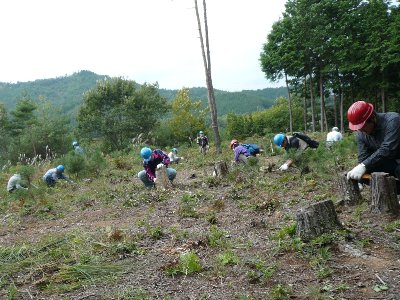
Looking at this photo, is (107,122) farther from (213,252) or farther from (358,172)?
(358,172)

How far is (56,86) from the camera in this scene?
4395 inches

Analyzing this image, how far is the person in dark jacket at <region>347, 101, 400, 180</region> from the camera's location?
12.7ft

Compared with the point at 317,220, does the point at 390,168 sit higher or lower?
higher

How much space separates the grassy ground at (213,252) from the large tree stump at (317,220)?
0.09m

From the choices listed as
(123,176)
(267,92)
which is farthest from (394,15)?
(267,92)

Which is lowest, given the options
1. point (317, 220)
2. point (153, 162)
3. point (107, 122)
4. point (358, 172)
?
point (317, 220)

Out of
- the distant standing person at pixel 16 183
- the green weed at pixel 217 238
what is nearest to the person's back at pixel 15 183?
the distant standing person at pixel 16 183

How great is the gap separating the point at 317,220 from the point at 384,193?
87 centimetres

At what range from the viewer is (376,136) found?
160 inches

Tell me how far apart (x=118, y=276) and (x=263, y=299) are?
4.59 feet

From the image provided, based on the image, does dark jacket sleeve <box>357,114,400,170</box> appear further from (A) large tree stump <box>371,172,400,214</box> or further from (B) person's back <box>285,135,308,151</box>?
(B) person's back <box>285,135,308,151</box>

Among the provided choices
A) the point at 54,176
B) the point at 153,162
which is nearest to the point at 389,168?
the point at 153,162

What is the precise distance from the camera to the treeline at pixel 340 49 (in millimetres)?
20766

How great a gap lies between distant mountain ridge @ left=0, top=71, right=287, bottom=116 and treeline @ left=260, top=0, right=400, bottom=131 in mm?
62844
